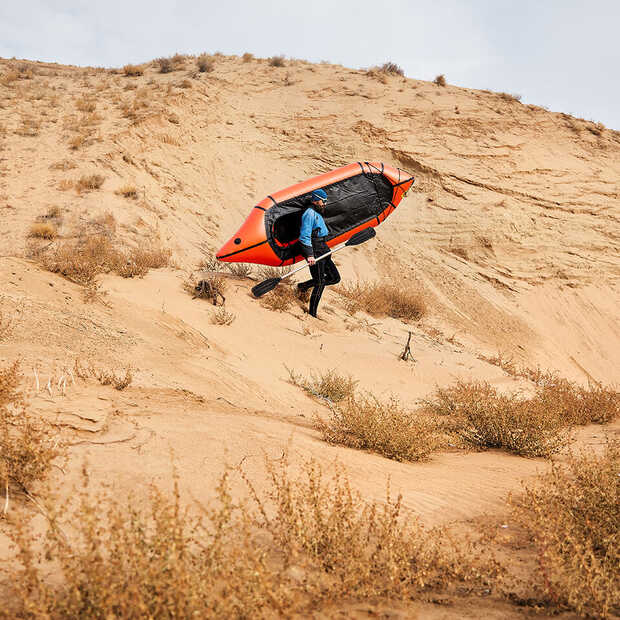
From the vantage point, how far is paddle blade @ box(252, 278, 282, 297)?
814 cm

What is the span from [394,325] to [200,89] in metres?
11.7

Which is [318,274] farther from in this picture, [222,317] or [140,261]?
[140,261]

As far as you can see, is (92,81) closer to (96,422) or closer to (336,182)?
(336,182)

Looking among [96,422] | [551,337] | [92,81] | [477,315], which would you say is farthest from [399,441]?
[92,81]

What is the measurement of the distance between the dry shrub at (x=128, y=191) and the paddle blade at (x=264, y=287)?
4082mm

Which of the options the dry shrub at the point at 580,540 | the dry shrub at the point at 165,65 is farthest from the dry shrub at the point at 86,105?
the dry shrub at the point at 580,540

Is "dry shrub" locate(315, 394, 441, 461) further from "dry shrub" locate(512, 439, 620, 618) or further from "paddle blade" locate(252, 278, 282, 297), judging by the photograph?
"paddle blade" locate(252, 278, 282, 297)

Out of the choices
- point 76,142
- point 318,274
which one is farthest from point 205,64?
point 318,274

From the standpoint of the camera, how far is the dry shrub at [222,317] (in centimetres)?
700

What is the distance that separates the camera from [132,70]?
1845cm

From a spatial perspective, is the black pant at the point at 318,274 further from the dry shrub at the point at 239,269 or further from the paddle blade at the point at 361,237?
the dry shrub at the point at 239,269

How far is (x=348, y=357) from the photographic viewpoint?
24.2ft

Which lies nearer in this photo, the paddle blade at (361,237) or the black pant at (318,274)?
the black pant at (318,274)

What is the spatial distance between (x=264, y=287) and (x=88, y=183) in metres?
4.70
